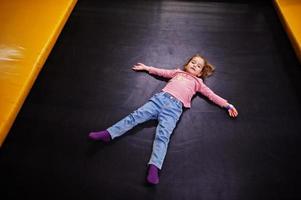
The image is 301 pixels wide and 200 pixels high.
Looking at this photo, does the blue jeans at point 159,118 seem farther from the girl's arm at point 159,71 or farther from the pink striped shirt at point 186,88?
the girl's arm at point 159,71

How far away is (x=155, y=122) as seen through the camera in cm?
190

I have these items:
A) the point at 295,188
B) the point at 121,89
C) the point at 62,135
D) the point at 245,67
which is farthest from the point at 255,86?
the point at 62,135

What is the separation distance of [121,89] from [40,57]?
0.61m

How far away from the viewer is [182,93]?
1.95 metres

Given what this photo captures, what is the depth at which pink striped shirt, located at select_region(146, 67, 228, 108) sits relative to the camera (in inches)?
76.7

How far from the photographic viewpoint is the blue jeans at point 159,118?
1724 mm

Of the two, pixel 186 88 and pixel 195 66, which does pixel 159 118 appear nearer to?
pixel 186 88

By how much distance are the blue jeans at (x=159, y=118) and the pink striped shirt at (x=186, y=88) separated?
0.15 ft

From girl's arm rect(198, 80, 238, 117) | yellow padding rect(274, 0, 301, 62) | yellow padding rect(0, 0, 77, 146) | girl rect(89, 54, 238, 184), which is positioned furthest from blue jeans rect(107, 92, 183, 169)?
yellow padding rect(274, 0, 301, 62)

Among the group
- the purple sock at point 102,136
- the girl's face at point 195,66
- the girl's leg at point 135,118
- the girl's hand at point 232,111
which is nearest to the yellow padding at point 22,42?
the purple sock at point 102,136

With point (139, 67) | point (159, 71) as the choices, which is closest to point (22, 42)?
point (139, 67)

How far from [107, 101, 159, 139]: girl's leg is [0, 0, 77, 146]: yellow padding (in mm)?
617

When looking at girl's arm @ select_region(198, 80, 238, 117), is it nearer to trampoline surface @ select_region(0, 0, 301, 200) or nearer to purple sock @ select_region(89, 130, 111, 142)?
trampoline surface @ select_region(0, 0, 301, 200)

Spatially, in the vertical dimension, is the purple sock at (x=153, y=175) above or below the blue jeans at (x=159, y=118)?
below
